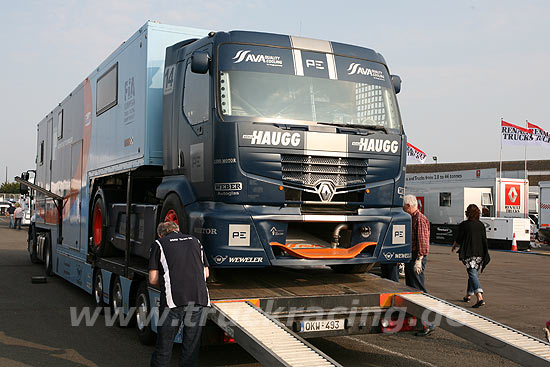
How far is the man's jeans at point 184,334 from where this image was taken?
562 cm

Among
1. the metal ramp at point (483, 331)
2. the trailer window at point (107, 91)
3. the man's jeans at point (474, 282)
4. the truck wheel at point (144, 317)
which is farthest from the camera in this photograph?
the man's jeans at point (474, 282)

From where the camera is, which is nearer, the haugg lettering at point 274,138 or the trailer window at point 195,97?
the haugg lettering at point 274,138

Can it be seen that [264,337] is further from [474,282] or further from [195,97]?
[474,282]

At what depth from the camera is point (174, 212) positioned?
7.33 m

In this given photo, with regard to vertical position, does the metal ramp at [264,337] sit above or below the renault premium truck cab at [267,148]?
below

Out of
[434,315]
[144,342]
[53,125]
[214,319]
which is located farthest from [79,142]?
[434,315]

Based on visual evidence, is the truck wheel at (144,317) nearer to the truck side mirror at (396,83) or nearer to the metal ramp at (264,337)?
the metal ramp at (264,337)

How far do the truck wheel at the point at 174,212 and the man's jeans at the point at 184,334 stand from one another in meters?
1.38

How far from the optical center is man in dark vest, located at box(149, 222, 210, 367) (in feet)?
18.5

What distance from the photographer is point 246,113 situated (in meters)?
6.61

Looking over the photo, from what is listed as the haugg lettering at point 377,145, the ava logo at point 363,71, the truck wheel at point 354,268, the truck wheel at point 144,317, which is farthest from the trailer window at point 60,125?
the haugg lettering at point 377,145

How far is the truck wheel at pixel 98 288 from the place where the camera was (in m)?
10.1

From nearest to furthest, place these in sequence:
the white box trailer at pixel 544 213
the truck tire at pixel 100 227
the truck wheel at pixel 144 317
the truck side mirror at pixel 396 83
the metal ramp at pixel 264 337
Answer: the metal ramp at pixel 264 337, the truck wheel at pixel 144 317, the truck side mirror at pixel 396 83, the truck tire at pixel 100 227, the white box trailer at pixel 544 213

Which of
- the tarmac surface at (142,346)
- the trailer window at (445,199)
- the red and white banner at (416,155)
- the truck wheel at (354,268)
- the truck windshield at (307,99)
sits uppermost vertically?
the red and white banner at (416,155)
